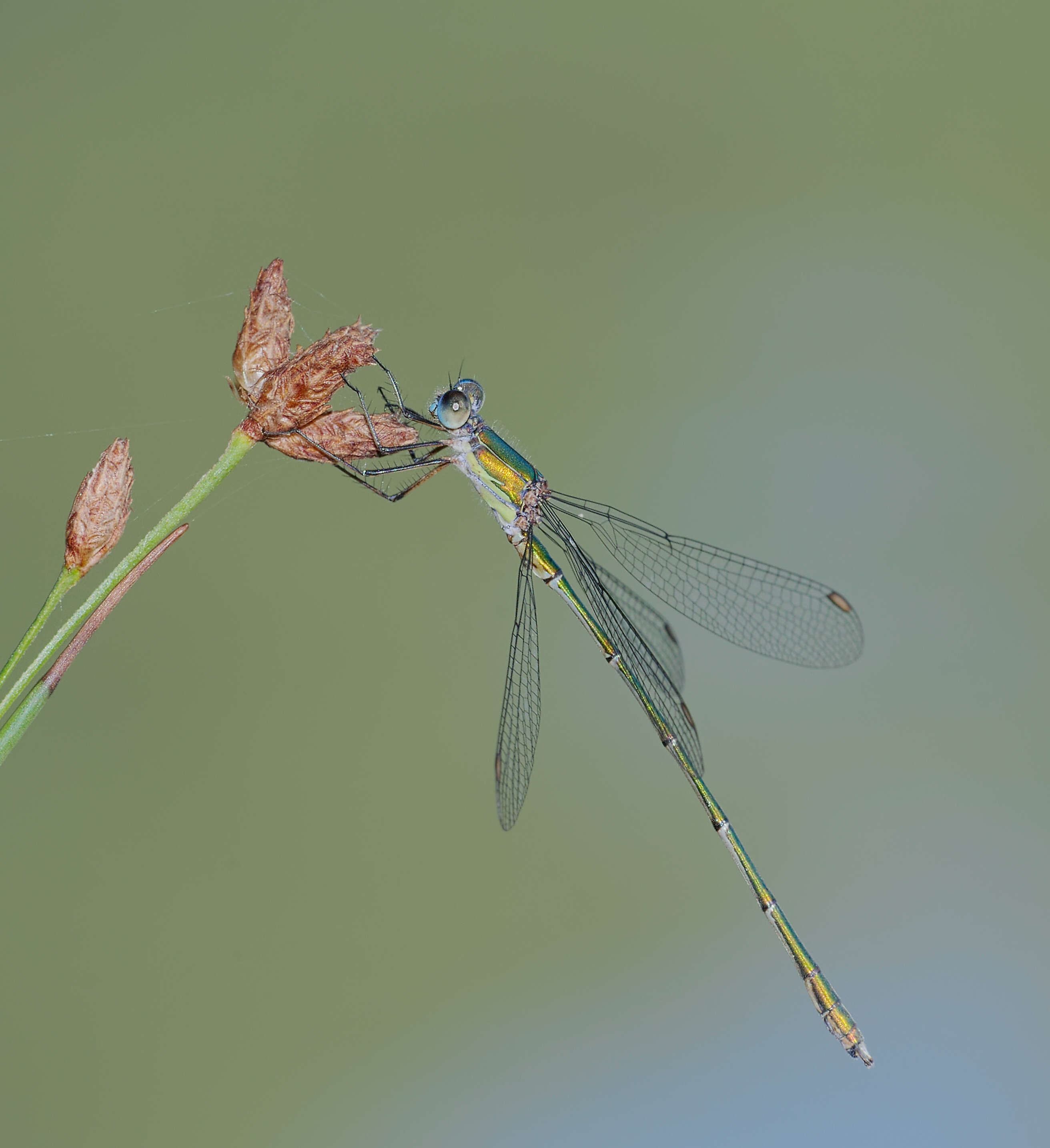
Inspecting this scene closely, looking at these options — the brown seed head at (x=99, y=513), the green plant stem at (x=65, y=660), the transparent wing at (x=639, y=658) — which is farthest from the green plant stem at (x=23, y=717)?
the transparent wing at (x=639, y=658)

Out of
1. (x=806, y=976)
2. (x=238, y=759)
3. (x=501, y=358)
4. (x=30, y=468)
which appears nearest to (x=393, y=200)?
(x=501, y=358)

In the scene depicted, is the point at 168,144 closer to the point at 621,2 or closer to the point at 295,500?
the point at 295,500

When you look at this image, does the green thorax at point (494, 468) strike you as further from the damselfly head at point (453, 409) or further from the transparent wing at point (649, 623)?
the transparent wing at point (649, 623)

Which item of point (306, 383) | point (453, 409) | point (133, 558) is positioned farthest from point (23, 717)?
point (453, 409)

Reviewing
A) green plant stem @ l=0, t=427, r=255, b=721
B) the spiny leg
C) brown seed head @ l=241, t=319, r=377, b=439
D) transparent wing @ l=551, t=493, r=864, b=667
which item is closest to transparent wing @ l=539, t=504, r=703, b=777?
transparent wing @ l=551, t=493, r=864, b=667

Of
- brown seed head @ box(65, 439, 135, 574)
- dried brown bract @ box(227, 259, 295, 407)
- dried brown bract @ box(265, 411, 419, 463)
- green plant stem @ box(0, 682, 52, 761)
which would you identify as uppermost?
dried brown bract @ box(227, 259, 295, 407)

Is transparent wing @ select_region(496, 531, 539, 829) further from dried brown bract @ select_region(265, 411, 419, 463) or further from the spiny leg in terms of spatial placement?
dried brown bract @ select_region(265, 411, 419, 463)

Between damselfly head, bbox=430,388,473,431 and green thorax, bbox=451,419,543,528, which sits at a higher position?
damselfly head, bbox=430,388,473,431

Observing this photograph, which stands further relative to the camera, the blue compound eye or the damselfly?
the damselfly
